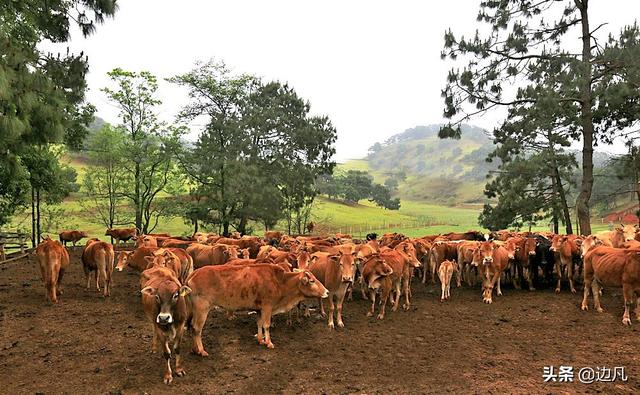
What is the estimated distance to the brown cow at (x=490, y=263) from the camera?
11148mm

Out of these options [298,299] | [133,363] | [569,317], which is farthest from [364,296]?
[133,363]

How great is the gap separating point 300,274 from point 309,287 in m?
0.30

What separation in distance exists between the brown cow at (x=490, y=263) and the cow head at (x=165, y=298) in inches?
327

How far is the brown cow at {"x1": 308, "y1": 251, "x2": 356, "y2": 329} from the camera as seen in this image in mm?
8852

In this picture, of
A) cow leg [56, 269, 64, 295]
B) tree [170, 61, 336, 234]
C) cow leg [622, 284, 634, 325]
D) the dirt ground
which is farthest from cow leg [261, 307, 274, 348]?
tree [170, 61, 336, 234]

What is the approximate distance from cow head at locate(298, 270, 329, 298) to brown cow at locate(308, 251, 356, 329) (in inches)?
36.7

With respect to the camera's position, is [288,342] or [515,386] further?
[288,342]

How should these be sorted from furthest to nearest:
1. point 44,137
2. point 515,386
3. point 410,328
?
point 44,137, point 410,328, point 515,386

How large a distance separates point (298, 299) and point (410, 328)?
2.63 meters

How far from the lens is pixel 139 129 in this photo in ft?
97.7

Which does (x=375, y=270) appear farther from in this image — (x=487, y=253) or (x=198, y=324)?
(x=198, y=324)

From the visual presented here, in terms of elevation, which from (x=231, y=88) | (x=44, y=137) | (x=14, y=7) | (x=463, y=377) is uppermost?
(x=231, y=88)

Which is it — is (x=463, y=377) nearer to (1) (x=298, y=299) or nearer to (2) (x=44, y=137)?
(1) (x=298, y=299)

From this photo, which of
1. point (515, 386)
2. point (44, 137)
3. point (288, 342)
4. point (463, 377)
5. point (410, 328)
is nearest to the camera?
point (515, 386)
